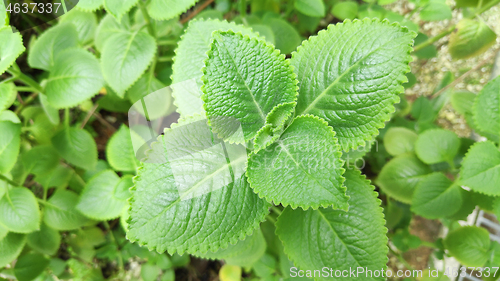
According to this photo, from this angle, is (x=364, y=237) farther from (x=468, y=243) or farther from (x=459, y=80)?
(x=459, y=80)

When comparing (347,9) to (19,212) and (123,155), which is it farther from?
(19,212)

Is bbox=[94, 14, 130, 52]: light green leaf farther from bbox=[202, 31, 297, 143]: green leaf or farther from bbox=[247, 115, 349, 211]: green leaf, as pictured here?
bbox=[247, 115, 349, 211]: green leaf

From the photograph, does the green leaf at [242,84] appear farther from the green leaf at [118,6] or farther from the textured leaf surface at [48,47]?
the textured leaf surface at [48,47]

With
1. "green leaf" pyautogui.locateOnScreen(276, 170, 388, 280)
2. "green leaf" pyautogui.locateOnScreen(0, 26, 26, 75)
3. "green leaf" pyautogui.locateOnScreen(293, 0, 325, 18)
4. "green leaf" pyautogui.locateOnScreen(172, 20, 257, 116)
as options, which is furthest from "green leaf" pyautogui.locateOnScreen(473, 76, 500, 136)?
"green leaf" pyautogui.locateOnScreen(0, 26, 26, 75)

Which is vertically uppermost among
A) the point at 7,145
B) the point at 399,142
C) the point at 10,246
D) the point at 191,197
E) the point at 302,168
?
the point at 302,168

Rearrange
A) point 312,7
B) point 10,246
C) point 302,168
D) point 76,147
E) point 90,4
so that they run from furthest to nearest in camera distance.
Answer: point 312,7, point 76,147, point 10,246, point 90,4, point 302,168

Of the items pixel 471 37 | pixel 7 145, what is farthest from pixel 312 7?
pixel 7 145

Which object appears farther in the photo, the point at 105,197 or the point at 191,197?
the point at 105,197

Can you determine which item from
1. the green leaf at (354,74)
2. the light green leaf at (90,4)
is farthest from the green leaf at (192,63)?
the light green leaf at (90,4)
